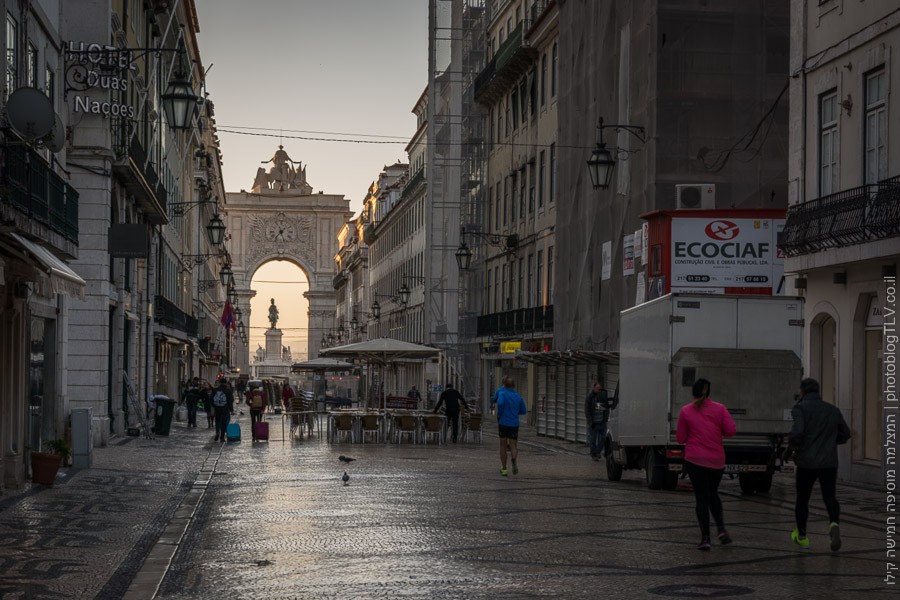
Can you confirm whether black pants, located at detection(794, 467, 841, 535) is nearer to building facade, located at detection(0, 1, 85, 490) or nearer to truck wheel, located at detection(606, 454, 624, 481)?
building facade, located at detection(0, 1, 85, 490)

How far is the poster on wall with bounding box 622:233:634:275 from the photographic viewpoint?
111ft

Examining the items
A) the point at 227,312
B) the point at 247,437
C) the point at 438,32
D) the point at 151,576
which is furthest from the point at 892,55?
the point at 227,312

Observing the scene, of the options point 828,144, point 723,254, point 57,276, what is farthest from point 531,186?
point 57,276

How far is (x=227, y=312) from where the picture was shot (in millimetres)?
70062

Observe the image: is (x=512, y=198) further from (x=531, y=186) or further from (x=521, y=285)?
(x=531, y=186)

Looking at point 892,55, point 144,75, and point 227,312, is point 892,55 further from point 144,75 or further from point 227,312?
point 227,312

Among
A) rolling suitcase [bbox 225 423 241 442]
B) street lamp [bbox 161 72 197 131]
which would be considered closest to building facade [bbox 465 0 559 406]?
rolling suitcase [bbox 225 423 241 442]

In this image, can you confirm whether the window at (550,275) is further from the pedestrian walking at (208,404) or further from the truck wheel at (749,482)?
the truck wheel at (749,482)

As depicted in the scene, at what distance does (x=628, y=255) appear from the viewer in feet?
112

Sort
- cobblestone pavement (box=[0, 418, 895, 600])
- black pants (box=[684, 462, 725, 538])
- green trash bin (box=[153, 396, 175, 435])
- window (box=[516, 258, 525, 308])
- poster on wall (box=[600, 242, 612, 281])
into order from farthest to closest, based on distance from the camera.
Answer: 1. window (box=[516, 258, 525, 308])
2. green trash bin (box=[153, 396, 175, 435])
3. poster on wall (box=[600, 242, 612, 281])
4. black pants (box=[684, 462, 725, 538])
5. cobblestone pavement (box=[0, 418, 895, 600])

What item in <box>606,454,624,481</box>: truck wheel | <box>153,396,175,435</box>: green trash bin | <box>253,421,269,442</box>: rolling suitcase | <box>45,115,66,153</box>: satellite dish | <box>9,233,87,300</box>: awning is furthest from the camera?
<box>153,396,175,435</box>: green trash bin

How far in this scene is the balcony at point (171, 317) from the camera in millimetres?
46697

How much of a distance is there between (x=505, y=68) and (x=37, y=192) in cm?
3680

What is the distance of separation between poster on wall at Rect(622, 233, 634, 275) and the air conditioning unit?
2359mm
